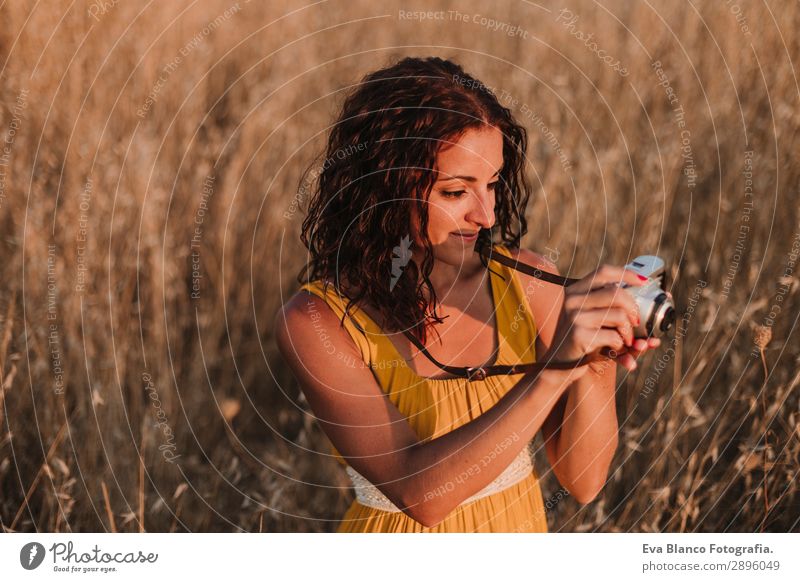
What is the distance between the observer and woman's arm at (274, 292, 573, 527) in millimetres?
1092

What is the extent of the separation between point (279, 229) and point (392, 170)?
0.91 metres

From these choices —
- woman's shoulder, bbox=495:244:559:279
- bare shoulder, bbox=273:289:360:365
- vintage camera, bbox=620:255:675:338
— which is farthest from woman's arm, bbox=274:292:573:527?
woman's shoulder, bbox=495:244:559:279

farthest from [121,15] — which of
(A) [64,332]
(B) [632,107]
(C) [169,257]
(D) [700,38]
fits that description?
(D) [700,38]

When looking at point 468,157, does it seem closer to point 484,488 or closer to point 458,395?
point 458,395

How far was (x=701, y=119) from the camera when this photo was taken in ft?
6.70

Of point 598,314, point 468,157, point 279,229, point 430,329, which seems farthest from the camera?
point 279,229

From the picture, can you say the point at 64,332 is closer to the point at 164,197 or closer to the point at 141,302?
the point at 141,302

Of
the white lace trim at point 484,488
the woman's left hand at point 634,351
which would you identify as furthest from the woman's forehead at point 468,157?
the white lace trim at point 484,488

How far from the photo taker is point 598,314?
3.19 feet

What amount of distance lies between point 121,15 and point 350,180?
46.1 inches

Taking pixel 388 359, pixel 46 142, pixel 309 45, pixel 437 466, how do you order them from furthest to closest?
pixel 309 45
pixel 46 142
pixel 388 359
pixel 437 466

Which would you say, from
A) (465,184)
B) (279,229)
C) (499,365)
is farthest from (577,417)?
(279,229)

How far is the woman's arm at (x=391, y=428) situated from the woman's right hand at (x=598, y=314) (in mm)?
90

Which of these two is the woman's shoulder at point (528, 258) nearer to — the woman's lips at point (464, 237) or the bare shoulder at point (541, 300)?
the bare shoulder at point (541, 300)
